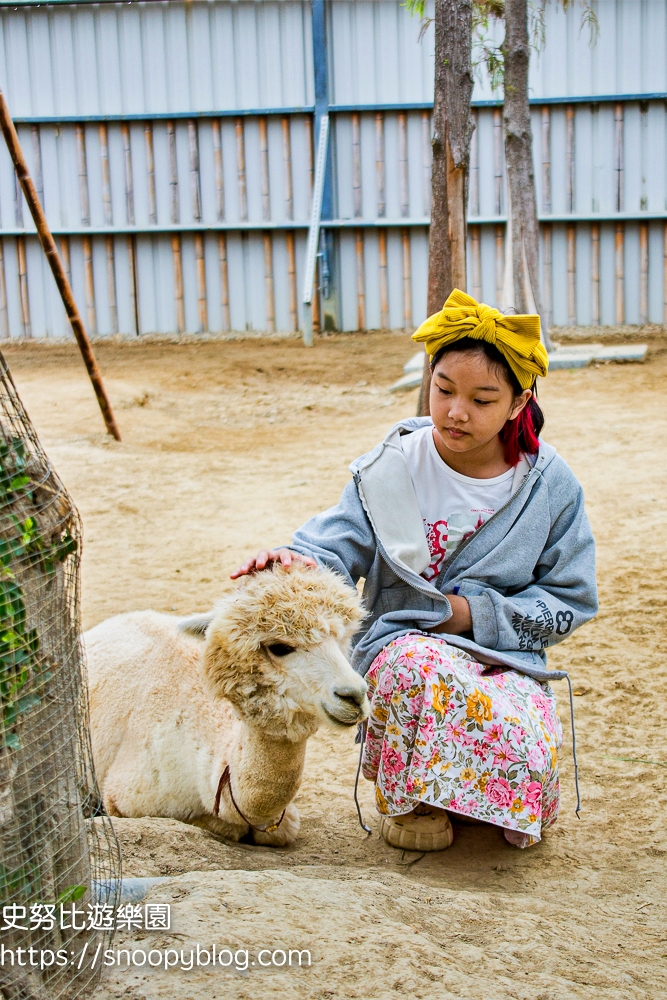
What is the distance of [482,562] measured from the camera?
2648mm

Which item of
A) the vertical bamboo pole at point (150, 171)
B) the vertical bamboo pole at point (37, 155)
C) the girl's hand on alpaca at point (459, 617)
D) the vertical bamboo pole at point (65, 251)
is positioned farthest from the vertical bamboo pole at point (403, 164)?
the girl's hand on alpaca at point (459, 617)

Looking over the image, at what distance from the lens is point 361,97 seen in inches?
480

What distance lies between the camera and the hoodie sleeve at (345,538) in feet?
8.47

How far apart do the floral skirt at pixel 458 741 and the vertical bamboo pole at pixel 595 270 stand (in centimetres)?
1032

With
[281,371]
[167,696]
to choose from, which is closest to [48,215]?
[281,371]

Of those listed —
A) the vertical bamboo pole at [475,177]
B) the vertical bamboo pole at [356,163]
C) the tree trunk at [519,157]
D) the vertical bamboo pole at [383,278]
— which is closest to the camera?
the tree trunk at [519,157]

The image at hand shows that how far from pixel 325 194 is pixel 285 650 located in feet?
35.3

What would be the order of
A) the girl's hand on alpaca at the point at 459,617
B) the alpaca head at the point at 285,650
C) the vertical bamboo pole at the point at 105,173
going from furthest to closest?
the vertical bamboo pole at the point at 105,173, the girl's hand on alpaca at the point at 459,617, the alpaca head at the point at 285,650

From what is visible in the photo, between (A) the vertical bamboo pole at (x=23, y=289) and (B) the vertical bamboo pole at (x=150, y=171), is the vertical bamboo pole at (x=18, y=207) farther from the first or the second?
(B) the vertical bamboo pole at (x=150, y=171)

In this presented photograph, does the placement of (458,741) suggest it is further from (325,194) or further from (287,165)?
(287,165)

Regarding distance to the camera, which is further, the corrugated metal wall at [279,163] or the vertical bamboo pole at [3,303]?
the vertical bamboo pole at [3,303]

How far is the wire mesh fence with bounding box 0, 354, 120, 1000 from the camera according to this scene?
62.4 inches

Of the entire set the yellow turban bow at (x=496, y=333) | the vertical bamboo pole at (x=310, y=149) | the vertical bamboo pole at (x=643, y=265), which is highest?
the vertical bamboo pole at (x=310, y=149)

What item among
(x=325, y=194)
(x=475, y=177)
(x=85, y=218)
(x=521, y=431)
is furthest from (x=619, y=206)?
(x=521, y=431)
